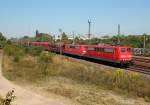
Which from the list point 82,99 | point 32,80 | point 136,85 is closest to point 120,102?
point 82,99

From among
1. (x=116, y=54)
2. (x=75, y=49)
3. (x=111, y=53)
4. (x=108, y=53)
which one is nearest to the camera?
(x=116, y=54)

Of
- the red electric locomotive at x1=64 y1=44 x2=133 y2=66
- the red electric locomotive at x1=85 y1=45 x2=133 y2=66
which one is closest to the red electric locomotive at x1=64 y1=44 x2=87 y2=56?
the red electric locomotive at x1=64 y1=44 x2=133 y2=66

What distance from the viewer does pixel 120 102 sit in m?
14.4

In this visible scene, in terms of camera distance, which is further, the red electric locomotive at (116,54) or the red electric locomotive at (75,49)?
the red electric locomotive at (75,49)

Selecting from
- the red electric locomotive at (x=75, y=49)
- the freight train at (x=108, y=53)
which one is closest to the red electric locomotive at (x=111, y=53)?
the freight train at (x=108, y=53)

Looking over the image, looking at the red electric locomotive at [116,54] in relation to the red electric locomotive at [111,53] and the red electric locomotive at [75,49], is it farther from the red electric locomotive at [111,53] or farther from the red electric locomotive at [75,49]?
the red electric locomotive at [75,49]

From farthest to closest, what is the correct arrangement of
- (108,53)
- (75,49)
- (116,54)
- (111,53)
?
(75,49) → (108,53) → (111,53) → (116,54)

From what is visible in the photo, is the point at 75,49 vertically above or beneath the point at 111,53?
beneath

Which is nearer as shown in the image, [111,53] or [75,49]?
[111,53]

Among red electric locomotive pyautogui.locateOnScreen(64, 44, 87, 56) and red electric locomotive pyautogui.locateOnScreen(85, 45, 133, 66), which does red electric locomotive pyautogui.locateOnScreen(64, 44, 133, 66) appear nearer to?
red electric locomotive pyautogui.locateOnScreen(85, 45, 133, 66)

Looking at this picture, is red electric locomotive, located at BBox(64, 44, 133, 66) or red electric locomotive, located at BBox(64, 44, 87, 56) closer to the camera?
red electric locomotive, located at BBox(64, 44, 133, 66)

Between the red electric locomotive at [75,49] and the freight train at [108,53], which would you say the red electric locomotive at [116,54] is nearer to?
the freight train at [108,53]

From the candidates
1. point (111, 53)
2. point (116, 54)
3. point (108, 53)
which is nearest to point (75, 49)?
point (108, 53)

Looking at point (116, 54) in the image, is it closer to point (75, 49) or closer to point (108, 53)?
point (108, 53)
